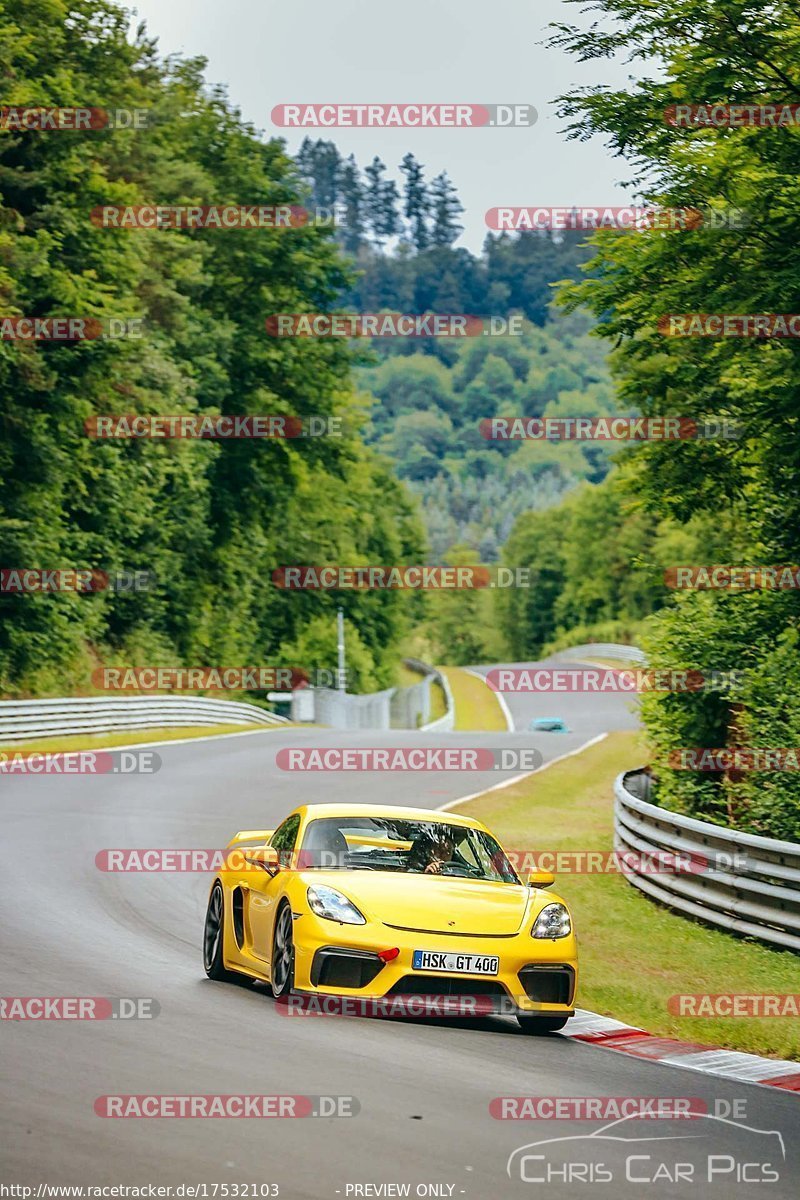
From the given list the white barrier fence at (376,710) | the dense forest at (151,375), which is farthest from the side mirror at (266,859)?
the white barrier fence at (376,710)

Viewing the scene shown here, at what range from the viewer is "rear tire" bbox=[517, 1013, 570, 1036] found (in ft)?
34.1

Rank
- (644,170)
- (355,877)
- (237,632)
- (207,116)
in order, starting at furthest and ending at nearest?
(237,632) → (207,116) → (644,170) → (355,877)

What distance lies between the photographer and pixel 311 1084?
7.95 metres

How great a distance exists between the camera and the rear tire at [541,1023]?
34.1 ft

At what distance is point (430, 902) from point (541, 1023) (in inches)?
40.2

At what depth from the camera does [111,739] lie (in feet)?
128

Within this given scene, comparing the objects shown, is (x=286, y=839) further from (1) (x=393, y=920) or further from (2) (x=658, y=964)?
(2) (x=658, y=964)

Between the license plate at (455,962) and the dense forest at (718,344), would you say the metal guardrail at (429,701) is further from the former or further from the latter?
the license plate at (455,962)

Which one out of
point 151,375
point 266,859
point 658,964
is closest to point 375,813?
point 266,859

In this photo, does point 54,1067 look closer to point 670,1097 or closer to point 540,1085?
point 540,1085

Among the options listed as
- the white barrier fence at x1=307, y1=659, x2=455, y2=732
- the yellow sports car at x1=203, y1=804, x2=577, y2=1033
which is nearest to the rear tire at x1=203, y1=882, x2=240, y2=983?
the yellow sports car at x1=203, y1=804, x2=577, y2=1033

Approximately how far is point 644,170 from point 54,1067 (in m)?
14.3

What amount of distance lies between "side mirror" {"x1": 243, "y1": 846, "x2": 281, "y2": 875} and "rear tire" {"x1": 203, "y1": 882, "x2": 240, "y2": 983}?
0.67m

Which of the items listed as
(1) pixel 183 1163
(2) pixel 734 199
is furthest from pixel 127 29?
(1) pixel 183 1163
